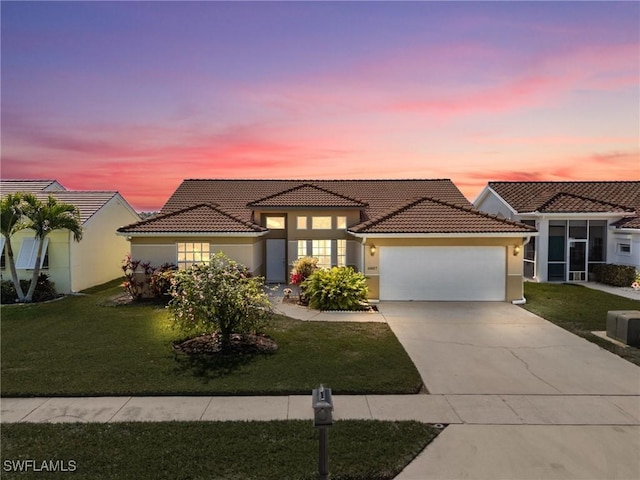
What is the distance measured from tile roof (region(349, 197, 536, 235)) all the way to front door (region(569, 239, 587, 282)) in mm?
6928

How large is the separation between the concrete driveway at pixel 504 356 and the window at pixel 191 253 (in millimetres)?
7821

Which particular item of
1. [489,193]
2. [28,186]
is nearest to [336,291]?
[489,193]

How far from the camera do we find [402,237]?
50.7 feet

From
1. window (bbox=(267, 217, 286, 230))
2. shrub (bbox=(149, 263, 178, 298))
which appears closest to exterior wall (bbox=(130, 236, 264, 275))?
shrub (bbox=(149, 263, 178, 298))

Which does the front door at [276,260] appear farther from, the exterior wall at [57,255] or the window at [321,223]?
the exterior wall at [57,255]

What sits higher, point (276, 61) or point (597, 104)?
point (276, 61)

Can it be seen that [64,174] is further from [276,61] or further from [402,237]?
[402,237]

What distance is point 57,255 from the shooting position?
17.7 meters

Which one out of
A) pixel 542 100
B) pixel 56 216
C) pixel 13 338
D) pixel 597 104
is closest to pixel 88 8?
pixel 56 216

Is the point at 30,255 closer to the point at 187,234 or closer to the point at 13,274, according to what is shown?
the point at 13,274

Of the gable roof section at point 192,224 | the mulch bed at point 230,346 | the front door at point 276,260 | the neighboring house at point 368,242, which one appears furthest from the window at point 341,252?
the mulch bed at point 230,346

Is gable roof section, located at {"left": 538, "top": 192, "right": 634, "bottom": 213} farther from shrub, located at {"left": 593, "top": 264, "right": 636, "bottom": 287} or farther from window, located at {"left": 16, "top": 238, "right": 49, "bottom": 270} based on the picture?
window, located at {"left": 16, "top": 238, "right": 49, "bottom": 270}

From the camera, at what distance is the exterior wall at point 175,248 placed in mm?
16641

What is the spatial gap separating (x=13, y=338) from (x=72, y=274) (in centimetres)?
784
